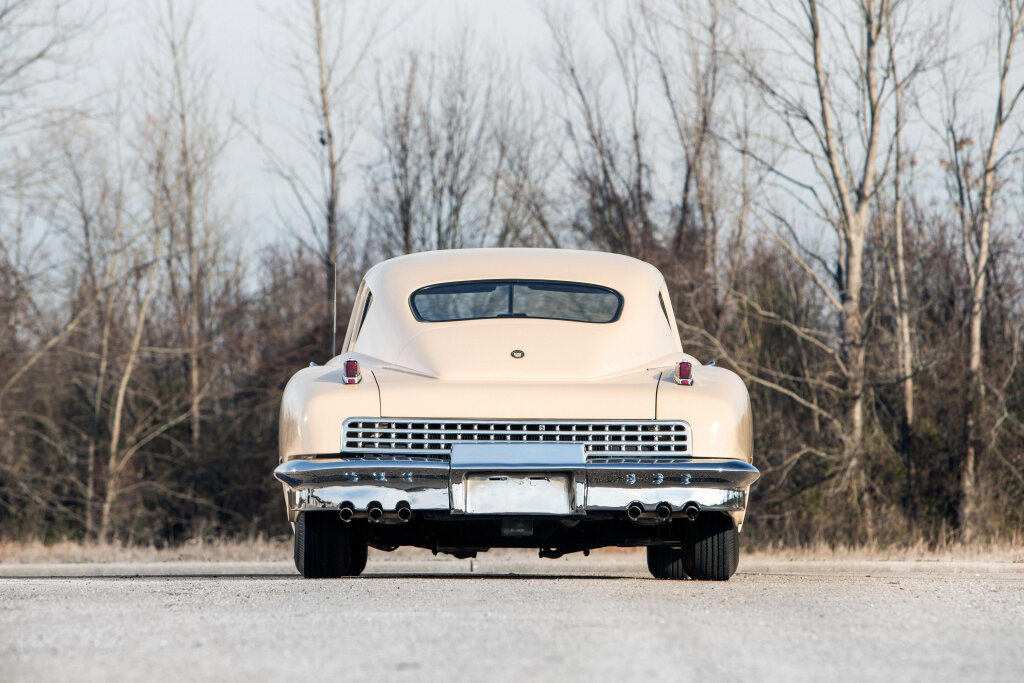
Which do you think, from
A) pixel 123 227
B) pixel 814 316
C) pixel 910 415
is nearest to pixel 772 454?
pixel 910 415

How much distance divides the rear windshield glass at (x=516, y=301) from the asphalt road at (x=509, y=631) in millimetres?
1665

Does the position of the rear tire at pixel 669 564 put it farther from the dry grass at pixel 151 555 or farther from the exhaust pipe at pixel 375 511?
the dry grass at pixel 151 555

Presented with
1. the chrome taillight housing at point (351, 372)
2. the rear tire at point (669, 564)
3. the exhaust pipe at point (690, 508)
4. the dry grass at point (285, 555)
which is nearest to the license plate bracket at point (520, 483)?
the exhaust pipe at point (690, 508)

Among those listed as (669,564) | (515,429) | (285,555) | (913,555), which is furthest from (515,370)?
(285,555)

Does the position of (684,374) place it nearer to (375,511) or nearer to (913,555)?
(375,511)

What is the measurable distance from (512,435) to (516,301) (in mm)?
1327

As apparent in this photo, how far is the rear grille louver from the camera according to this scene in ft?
23.5

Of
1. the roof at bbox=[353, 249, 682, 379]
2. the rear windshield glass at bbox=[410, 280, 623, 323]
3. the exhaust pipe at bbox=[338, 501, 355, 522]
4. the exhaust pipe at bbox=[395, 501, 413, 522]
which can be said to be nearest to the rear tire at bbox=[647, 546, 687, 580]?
the roof at bbox=[353, 249, 682, 379]

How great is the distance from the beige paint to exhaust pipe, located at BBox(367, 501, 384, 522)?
1.30ft

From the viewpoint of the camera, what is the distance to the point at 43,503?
86.7 ft

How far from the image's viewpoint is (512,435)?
23.5 ft

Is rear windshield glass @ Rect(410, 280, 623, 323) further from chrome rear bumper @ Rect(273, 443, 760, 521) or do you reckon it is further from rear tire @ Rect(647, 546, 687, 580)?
rear tire @ Rect(647, 546, 687, 580)

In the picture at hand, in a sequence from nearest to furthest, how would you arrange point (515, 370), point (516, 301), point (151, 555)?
point (515, 370) < point (516, 301) < point (151, 555)

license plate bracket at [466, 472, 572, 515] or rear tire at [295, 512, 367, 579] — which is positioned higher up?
license plate bracket at [466, 472, 572, 515]
